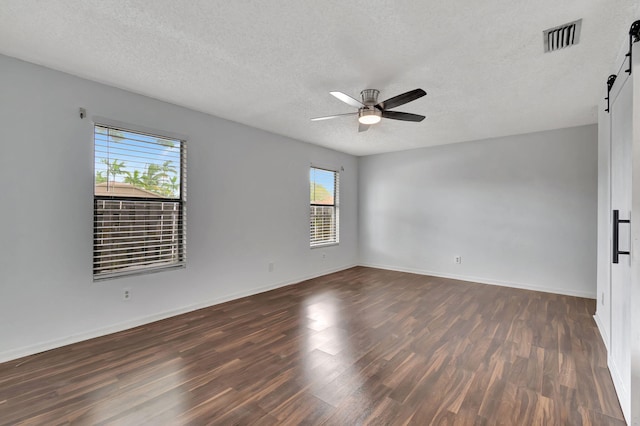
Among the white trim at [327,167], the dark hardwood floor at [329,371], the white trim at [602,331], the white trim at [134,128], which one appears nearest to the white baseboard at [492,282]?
the dark hardwood floor at [329,371]

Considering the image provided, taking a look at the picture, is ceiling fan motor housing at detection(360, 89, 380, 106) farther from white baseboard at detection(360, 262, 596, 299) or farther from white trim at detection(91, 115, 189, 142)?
white baseboard at detection(360, 262, 596, 299)

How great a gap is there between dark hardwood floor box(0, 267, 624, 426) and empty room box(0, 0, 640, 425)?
0.07 feet

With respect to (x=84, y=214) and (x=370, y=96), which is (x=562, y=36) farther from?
(x=84, y=214)

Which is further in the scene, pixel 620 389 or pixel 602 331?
pixel 602 331

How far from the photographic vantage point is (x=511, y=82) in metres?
2.93

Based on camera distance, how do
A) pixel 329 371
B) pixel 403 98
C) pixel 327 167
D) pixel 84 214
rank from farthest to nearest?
pixel 327 167 < pixel 84 214 < pixel 403 98 < pixel 329 371

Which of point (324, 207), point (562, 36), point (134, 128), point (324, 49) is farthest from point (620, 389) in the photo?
point (134, 128)

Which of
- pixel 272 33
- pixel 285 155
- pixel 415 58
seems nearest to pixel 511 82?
pixel 415 58

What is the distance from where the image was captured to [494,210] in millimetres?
5191

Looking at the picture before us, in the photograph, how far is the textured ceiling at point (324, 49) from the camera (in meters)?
1.90

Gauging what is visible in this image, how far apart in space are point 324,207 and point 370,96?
10.6 ft

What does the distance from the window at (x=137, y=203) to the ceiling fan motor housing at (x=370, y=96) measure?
2.36 m

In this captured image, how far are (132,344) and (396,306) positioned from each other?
3.11 meters

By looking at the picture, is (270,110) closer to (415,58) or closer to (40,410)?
(415,58)
